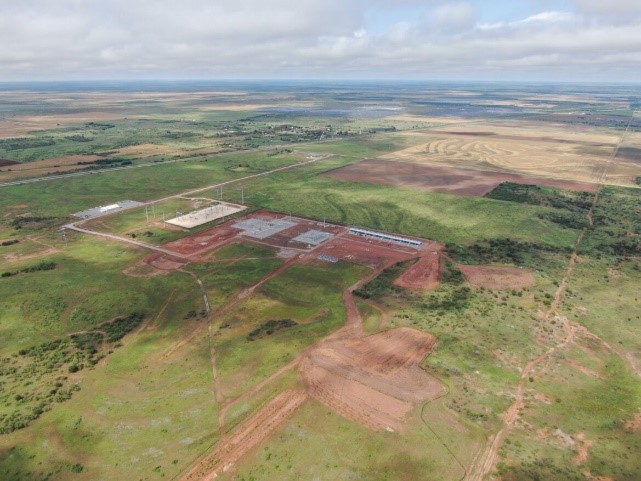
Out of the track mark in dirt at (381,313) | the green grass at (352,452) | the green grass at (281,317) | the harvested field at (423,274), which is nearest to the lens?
the green grass at (352,452)

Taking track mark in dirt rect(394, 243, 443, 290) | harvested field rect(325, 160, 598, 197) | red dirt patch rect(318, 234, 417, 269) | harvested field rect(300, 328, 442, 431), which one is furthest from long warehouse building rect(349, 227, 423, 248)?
harvested field rect(325, 160, 598, 197)

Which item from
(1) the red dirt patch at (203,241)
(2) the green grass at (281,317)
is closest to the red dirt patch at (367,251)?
(2) the green grass at (281,317)

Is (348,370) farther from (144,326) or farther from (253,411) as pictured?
(144,326)

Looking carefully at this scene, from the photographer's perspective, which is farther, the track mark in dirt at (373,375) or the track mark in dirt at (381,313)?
the track mark in dirt at (381,313)

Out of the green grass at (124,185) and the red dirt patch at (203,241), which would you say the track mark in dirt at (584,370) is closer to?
the red dirt patch at (203,241)

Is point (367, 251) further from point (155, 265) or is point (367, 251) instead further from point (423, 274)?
point (155, 265)

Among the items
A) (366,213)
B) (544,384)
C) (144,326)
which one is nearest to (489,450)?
(544,384)
